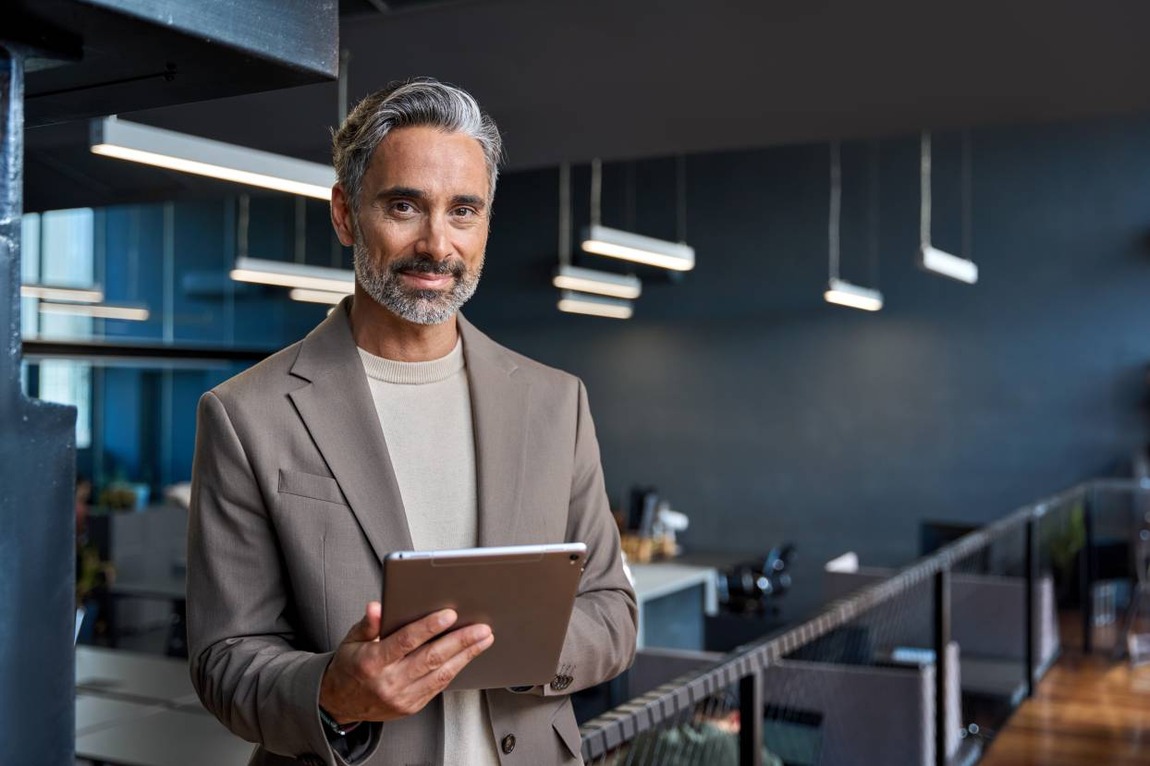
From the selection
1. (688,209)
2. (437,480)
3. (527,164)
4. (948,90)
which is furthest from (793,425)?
(437,480)

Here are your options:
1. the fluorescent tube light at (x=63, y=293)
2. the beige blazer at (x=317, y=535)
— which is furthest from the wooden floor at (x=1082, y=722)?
the fluorescent tube light at (x=63, y=293)

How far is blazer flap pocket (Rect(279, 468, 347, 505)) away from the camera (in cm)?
106

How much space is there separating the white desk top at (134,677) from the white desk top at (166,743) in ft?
0.96

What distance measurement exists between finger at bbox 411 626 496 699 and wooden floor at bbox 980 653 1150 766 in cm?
429

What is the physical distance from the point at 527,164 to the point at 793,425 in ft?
19.3

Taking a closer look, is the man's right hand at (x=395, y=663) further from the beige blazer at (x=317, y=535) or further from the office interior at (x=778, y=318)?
the office interior at (x=778, y=318)

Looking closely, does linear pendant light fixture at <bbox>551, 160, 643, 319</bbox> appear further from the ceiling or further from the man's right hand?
the man's right hand

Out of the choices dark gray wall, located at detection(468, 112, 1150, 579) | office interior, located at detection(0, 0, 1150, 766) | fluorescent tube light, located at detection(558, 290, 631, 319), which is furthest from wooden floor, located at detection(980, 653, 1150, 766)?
fluorescent tube light, located at detection(558, 290, 631, 319)

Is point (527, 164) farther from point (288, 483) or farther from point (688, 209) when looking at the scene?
point (688, 209)

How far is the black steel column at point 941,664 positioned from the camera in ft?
12.1

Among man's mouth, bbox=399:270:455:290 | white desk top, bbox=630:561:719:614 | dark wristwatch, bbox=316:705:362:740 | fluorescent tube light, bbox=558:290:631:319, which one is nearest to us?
dark wristwatch, bbox=316:705:362:740

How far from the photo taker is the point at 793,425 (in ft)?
36.8

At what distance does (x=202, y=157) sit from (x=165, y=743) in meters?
1.78

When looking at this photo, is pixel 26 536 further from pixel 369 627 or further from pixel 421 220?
pixel 421 220
